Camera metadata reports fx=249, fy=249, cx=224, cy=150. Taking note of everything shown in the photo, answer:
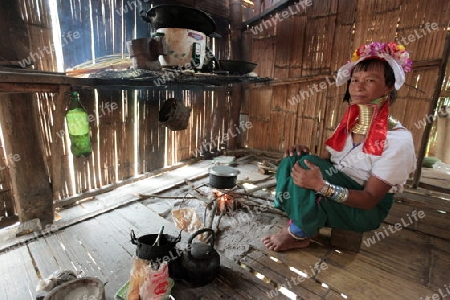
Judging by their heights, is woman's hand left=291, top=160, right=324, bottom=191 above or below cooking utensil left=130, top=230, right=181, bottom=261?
above

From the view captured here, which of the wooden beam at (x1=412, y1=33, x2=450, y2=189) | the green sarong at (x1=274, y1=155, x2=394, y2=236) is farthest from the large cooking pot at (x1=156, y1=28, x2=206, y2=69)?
the wooden beam at (x1=412, y1=33, x2=450, y2=189)

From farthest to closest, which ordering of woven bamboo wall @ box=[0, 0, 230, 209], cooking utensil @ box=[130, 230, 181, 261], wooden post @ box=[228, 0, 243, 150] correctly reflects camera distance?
wooden post @ box=[228, 0, 243, 150] < woven bamboo wall @ box=[0, 0, 230, 209] < cooking utensil @ box=[130, 230, 181, 261]

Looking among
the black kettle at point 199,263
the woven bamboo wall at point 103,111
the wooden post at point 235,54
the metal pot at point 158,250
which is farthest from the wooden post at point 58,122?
the wooden post at point 235,54

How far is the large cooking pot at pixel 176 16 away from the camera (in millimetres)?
2600

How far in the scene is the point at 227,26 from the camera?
515 centimetres

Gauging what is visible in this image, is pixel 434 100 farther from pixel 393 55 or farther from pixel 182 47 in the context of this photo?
pixel 182 47

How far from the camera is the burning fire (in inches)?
117

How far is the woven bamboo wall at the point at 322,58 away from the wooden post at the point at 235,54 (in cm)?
26

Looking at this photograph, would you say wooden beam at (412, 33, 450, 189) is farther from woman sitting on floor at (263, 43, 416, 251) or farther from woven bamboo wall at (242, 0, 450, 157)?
woman sitting on floor at (263, 43, 416, 251)

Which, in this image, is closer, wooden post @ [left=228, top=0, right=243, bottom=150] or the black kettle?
the black kettle

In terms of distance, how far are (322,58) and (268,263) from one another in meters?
3.86

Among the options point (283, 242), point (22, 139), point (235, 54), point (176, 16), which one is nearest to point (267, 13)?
point (235, 54)

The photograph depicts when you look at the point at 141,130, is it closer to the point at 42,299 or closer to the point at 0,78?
the point at 0,78

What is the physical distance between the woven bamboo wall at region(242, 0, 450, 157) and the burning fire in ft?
8.62
